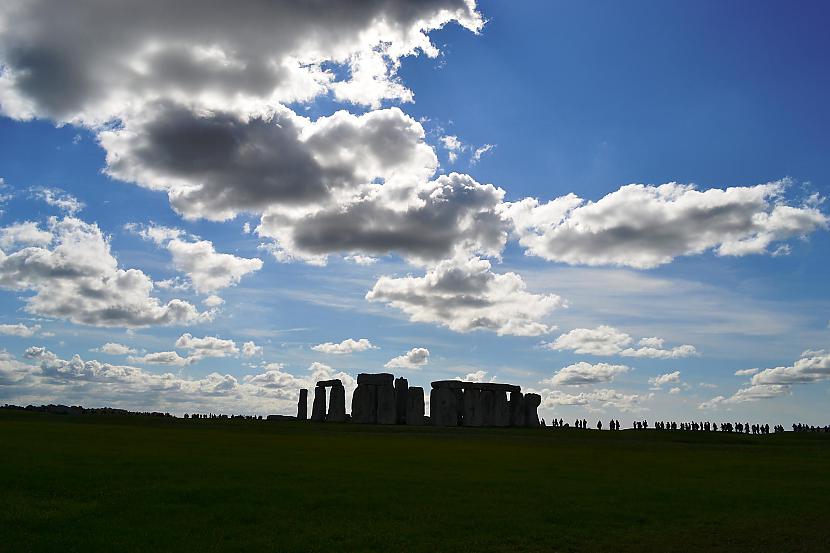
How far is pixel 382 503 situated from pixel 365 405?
153ft

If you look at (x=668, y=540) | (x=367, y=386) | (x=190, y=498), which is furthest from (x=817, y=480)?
(x=367, y=386)

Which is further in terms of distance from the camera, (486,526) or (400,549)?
(486,526)

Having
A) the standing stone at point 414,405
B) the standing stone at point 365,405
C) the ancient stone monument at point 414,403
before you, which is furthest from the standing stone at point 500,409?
the standing stone at point 365,405

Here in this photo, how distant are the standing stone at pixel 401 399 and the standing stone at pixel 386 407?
791 mm

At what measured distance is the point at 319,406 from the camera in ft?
212

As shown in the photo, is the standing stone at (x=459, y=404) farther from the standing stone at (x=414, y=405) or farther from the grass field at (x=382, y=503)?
the grass field at (x=382, y=503)

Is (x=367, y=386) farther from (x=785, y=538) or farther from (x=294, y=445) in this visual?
(x=785, y=538)

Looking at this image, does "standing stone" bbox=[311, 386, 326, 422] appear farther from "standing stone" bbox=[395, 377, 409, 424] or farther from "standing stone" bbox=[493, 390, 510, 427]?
"standing stone" bbox=[493, 390, 510, 427]

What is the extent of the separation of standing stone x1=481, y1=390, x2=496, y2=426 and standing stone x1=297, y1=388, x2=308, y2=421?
1627 centimetres

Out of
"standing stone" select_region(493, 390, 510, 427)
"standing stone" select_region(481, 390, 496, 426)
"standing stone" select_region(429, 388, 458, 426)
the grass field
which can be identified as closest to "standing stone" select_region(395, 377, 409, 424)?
"standing stone" select_region(429, 388, 458, 426)

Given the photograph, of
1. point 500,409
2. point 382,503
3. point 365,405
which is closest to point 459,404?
point 500,409

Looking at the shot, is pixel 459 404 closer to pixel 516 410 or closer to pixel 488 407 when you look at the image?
pixel 488 407

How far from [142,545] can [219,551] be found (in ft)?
4.19

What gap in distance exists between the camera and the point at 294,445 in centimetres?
3089
